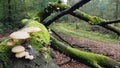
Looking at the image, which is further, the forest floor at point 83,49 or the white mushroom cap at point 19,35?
the forest floor at point 83,49

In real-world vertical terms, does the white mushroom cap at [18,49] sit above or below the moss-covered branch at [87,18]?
above

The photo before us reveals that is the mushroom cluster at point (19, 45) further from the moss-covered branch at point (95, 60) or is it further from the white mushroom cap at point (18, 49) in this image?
the moss-covered branch at point (95, 60)

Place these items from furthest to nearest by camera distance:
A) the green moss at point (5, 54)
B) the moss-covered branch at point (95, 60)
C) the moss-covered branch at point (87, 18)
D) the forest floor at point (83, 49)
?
the forest floor at point (83, 49) < the moss-covered branch at point (87, 18) < the moss-covered branch at point (95, 60) < the green moss at point (5, 54)

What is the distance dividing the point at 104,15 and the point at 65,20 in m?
5.46

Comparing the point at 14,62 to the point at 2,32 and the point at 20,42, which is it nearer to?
the point at 20,42

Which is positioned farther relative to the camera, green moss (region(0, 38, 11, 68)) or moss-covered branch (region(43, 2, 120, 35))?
moss-covered branch (region(43, 2, 120, 35))

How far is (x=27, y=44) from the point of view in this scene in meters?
3.62

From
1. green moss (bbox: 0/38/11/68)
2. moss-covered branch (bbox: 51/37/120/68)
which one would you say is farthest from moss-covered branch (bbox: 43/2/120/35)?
green moss (bbox: 0/38/11/68)

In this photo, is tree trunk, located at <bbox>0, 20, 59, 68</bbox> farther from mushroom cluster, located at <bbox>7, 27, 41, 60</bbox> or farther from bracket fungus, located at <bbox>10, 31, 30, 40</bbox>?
bracket fungus, located at <bbox>10, 31, 30, 40</bbox>

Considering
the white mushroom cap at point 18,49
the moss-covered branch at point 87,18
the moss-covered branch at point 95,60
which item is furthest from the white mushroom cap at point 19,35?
the moss-covered branch at point 87,18

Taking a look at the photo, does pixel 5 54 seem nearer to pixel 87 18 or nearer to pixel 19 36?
pixel 19 36

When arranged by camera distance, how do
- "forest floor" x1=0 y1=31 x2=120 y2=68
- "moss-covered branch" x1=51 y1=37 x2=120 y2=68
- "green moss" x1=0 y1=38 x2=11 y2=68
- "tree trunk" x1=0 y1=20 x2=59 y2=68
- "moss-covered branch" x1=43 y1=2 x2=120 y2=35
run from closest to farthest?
1. "tree trunk" x1=0 y1=20 x2=59 y2=68
2. "green moss" x1=0 y1=38 x2=11 y2=68
3. "moss-covered branch" x1=51 y1=37 x2=120 y2=68
4. "moss-covered branch" x1=43 y1=2 x2=120 y2=35
5. "forest floor" x1=0 y1=31 x2=120 y2=68

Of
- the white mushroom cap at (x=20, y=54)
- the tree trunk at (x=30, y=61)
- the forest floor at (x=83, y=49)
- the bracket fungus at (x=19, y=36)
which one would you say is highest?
the bracket fungus at (x=19, y=36)

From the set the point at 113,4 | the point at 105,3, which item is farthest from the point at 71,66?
the point at 105,3
